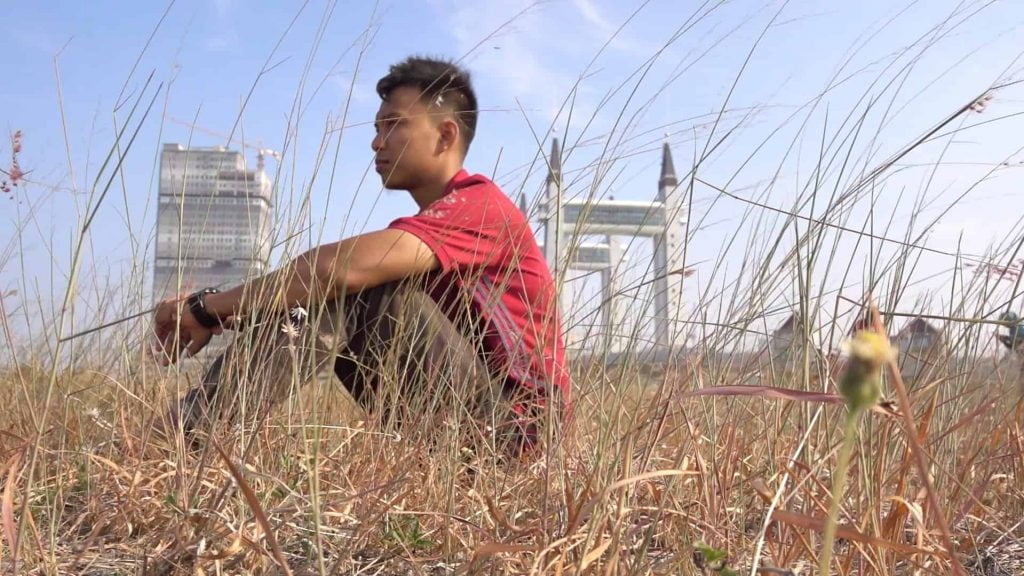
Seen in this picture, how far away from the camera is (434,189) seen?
2078mm

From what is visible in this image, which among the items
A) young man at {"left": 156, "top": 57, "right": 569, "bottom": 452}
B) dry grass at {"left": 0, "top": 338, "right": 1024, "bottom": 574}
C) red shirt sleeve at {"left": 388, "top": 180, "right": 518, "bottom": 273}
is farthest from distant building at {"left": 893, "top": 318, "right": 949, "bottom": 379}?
red shirt sleeve at {"left": 388, "top": 180, "right": 518, "bottom": 273}

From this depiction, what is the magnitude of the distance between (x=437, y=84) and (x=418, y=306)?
2.26 ft

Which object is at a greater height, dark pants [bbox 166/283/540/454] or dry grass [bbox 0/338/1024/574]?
dark pants [bbox 166/283/540/454]

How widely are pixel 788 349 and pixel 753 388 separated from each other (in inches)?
25.0

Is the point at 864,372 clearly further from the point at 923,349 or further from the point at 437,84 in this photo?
the point at 437,84

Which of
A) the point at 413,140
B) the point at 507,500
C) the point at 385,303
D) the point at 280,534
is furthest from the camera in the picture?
the point at 413,140

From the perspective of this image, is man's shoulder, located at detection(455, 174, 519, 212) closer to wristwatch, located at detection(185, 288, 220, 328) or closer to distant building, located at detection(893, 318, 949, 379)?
→ wristwatch, located at detection(185, 288, 220, 328)

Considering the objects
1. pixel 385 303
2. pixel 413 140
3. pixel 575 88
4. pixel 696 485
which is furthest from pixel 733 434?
pixel 413 140

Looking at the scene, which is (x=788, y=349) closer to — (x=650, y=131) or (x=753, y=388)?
(x=650, y=131)

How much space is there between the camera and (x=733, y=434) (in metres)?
1.03

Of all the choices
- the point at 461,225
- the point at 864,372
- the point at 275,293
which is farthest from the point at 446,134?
the point at 864,372

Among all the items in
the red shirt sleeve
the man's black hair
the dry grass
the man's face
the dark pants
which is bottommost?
the dry grass

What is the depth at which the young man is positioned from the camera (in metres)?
1.28

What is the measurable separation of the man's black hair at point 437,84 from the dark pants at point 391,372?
567 millimetres
